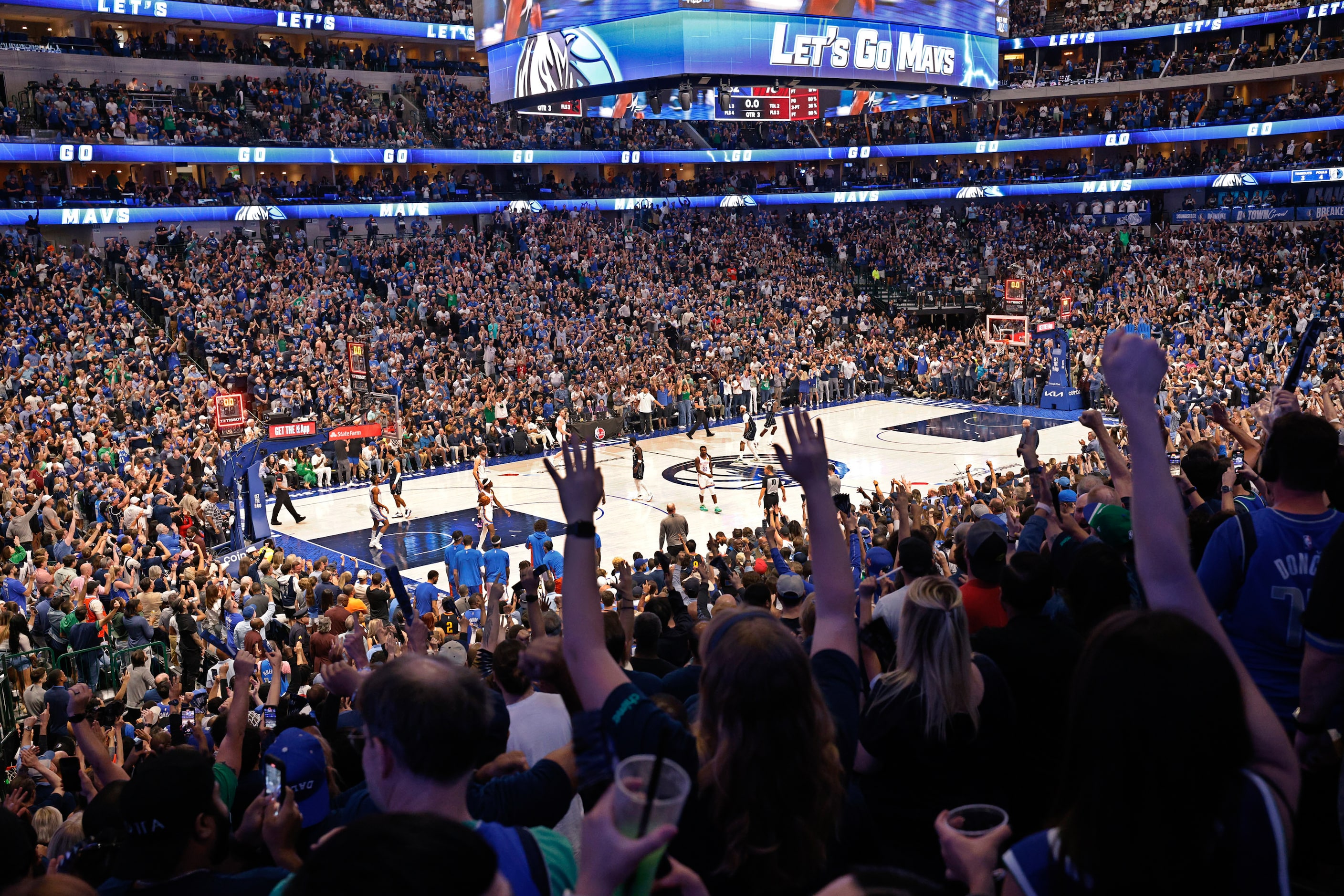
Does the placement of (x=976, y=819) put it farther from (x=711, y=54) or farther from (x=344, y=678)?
(x=711, y=54)

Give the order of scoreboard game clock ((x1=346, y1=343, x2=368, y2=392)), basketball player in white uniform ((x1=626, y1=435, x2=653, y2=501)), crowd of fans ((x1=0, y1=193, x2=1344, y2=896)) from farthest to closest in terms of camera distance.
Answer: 1. scoreboard game clock ((x1=346, y1=343, x2=368, y2=392))
2. basketball player in white uniform ((x1=626, y1=435, x2=653, y2=501))
3. crowd of fans ((x1=0, y1=193, x2=1344, y2=896))

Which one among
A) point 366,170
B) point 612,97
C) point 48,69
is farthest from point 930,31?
point 48,69

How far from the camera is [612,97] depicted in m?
31.0

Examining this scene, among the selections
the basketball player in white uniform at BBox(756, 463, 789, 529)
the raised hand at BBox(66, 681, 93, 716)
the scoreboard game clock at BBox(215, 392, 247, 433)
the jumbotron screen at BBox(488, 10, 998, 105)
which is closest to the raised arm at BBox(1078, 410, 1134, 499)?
the raised hand at BBox(66, 681, 93, 716)

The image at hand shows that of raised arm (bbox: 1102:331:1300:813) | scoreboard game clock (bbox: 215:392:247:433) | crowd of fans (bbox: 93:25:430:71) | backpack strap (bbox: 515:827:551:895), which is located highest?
crowd of fans (bbox: 93:25:430:71)

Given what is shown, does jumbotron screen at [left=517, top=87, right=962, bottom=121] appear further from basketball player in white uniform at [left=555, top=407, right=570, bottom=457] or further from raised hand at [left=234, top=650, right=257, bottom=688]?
raised hand at [left=234, top=650, right=257, bottom=688]

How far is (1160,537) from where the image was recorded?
2432 mm

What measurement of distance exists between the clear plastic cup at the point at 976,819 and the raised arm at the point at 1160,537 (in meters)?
0.52

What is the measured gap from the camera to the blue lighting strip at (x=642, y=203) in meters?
32.6

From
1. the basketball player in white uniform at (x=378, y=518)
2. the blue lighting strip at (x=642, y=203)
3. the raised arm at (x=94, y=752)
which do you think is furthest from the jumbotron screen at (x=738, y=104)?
the raised arm at (x=94, y=752)

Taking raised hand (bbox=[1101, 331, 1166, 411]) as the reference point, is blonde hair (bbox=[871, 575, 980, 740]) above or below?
below

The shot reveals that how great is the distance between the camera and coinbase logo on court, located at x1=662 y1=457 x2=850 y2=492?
24109mm

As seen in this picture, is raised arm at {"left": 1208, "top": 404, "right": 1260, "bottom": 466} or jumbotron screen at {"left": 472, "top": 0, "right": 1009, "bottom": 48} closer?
raised arm at {"left": 1208, "top": 404, "right": 1260, "bottom": 466}

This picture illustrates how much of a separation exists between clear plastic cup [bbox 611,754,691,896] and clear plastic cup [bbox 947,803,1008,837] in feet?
2.25
